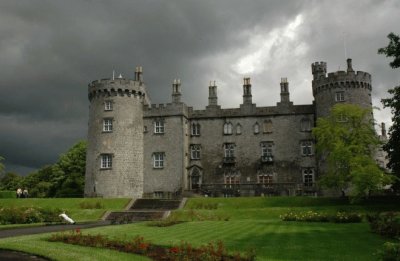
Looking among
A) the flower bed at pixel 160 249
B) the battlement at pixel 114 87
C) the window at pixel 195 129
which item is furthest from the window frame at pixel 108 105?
the flower bed at pixel 160 249

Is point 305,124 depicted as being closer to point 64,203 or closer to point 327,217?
point 327,217

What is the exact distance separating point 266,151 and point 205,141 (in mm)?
8186

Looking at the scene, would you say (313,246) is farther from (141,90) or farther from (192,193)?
(141,90)

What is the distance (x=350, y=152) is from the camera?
1661 inches

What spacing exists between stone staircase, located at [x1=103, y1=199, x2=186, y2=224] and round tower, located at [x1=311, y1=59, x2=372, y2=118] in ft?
69.8

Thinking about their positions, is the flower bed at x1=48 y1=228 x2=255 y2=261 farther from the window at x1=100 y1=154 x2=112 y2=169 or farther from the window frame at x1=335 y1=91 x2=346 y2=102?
the window frame at x1=335 y1=91 x2=346 y2=102

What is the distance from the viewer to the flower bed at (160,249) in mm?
14594

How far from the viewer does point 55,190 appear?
81500 millimetres

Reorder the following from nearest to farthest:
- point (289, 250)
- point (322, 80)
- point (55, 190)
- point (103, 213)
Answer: point (289, 250), point (103, 213), point (322, 80), point (55, 190)

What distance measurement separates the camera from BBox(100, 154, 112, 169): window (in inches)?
2153

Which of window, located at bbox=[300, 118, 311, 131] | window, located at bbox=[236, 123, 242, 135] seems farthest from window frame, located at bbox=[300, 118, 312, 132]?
window, located at bbox=[236, 123, 242, 135]

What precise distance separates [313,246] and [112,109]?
42.0 metres

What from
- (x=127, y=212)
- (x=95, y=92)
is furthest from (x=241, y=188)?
(x=95, y=92)

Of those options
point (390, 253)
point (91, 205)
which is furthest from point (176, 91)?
point (390, 253)
